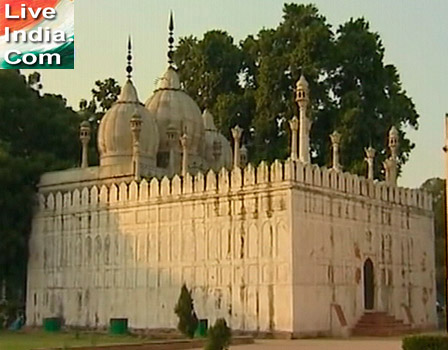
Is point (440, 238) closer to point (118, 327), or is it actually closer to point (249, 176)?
point (249, 176)

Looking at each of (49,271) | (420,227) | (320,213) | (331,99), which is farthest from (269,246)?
(331,99)

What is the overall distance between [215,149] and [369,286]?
11.1m

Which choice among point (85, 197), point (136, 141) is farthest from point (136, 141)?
point (85, 197)

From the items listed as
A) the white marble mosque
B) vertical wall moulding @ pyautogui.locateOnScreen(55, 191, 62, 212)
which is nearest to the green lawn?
the white marble mosque

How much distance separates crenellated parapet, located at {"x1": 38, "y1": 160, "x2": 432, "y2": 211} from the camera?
980 inches

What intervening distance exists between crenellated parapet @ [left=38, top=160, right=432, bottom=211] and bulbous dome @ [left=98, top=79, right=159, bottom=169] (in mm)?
2134

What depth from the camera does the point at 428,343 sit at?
14477 mm

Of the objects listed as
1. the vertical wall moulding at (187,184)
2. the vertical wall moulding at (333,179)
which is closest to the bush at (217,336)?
the vertical wall moulding at (333,179)

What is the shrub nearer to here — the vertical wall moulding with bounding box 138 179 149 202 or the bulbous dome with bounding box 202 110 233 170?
the vertical wall moulding with bounding box 138 179 149 202

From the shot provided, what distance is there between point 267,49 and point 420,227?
14.4 m

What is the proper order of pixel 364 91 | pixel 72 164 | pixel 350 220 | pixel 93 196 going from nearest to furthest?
pixel 350 220, pixel 93 196, pixel 72 164, pixel 364 91

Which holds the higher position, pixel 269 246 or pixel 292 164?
pixel 292 164

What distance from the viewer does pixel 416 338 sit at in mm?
14570

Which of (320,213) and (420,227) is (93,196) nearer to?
(320,213)
